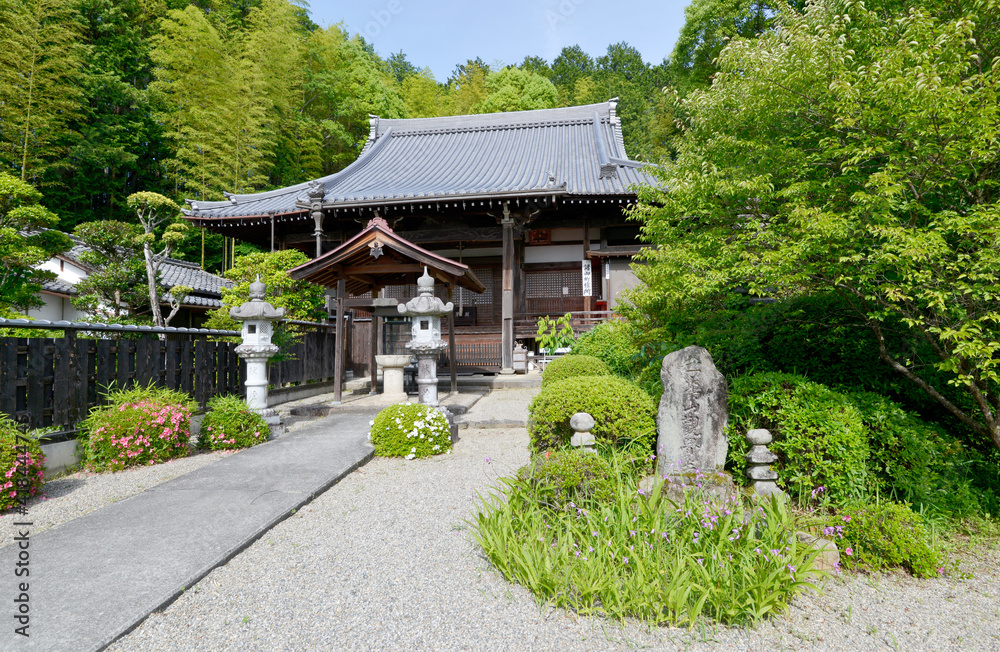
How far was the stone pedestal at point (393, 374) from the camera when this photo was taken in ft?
26.6

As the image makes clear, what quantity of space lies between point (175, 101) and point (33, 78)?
18.0 ft

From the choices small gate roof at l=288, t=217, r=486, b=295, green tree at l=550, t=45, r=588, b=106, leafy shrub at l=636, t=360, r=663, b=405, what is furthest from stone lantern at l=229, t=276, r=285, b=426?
green tree at l=550, t=45, r=588, b=106

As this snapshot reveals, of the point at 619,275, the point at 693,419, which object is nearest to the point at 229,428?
the point at 693,419

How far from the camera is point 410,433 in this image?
17.6 feet

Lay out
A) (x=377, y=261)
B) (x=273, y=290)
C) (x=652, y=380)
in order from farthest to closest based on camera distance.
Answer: (x=273, y=290), (x=377, y=261), (x=652, y=380)

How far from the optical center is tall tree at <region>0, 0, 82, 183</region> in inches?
544

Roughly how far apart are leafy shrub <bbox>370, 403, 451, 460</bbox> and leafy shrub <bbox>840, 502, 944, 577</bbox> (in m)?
3.89

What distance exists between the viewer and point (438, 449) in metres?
5.41

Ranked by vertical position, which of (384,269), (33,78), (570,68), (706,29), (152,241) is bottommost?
(384,269)

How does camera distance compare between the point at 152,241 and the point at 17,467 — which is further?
the point at 152,241

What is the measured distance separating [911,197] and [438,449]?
192 inches

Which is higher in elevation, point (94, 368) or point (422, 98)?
point (422, 98)

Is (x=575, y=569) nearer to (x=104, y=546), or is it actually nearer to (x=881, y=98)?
(x=104, y=546)

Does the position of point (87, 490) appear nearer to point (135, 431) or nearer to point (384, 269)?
point (135, 431)
